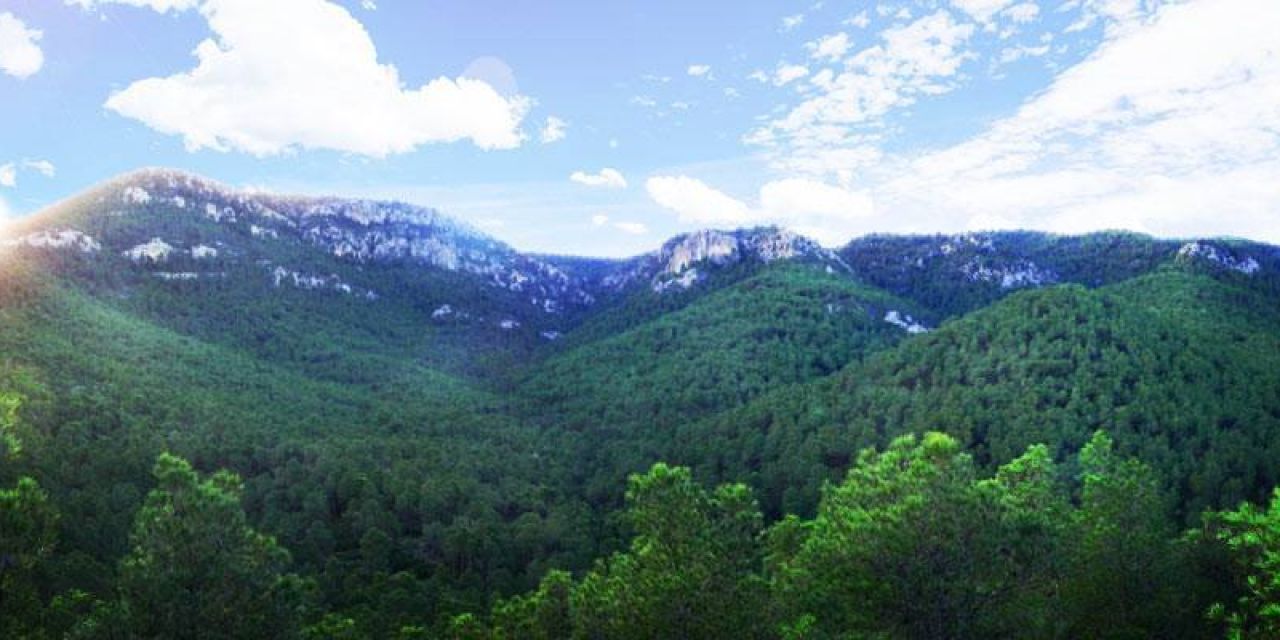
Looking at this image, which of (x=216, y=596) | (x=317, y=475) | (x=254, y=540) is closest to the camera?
(x=216, y=596)

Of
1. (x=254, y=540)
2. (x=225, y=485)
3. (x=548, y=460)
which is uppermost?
(x=225, y=485)

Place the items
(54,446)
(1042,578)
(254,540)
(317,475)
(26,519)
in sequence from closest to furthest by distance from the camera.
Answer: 1. (26,519)
2. (254,540)
3. (1042,578)
4. (54,446)
5. (317,475)

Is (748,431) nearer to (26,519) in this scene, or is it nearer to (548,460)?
(548,460)

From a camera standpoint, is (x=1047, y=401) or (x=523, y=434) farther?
(x=523, y=434)

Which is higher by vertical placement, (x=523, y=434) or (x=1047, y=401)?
(x=1047, y=401)

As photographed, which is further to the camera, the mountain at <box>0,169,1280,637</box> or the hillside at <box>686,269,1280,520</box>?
the hillside at <box>686,269,1280,520</box>

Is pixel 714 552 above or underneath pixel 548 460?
above

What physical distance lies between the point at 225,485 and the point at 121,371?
5996 inches

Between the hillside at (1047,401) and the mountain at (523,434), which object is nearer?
the mountain at (523,434)

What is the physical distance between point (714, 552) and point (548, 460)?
437 ft

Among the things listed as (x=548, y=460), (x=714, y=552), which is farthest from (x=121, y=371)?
(x=714, y=552)

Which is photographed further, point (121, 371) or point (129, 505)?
point (121, 371)

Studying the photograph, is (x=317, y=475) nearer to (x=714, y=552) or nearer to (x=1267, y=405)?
(x=714, y=552)

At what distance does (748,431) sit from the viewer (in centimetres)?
15425
